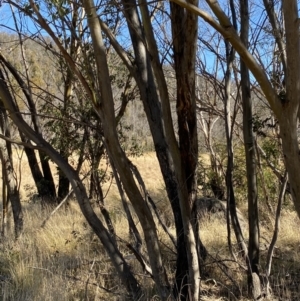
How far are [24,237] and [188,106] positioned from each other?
408cm

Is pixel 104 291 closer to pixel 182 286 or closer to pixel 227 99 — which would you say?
pixel 182 286

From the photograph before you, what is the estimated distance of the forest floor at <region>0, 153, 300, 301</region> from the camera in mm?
4875

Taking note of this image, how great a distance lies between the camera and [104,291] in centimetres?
506

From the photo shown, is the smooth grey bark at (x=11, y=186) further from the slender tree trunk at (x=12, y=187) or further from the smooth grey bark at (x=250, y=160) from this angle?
the smooth grey bark at (x=250, y=160)

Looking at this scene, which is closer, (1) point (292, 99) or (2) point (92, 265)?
(1) point (292, 99)

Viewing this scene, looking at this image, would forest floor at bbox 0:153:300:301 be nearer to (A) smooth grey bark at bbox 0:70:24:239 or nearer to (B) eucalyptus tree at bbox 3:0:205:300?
(A) smooth grey bark at bbox 0:70:24:239

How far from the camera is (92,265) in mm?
4688

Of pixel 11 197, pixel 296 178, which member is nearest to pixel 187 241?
pixel 296 178

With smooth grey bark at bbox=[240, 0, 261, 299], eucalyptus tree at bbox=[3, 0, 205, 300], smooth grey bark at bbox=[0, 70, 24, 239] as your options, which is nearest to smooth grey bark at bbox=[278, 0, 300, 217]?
eucalyptus tree at bbox=[3, 0, 205, 300]

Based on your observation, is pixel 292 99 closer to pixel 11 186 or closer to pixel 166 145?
pixel 166 145

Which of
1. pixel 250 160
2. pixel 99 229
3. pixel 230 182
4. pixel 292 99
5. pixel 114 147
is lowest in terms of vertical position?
pixel 99 229

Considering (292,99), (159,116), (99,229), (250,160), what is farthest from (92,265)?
(292,99)

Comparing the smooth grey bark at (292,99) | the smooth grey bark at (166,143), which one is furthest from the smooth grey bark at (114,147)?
the smooth grey bark at (292,99)

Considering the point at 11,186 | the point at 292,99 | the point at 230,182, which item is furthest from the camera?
the point at 11,186
